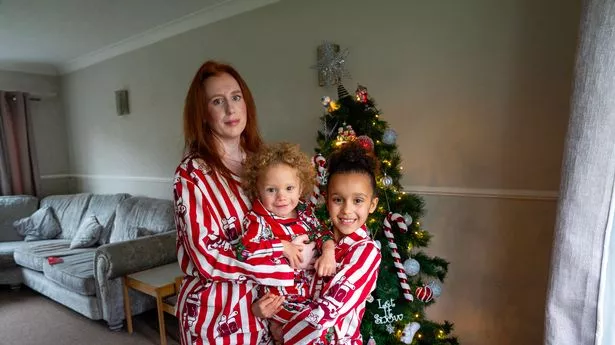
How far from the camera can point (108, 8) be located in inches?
125

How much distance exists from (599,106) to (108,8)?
3481 mm

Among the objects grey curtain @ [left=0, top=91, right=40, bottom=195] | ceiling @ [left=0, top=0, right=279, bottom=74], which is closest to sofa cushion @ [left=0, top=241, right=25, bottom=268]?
grey curtain @ [left=0, top=91, right=40, bottom=195]

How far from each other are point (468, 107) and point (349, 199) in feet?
4.56

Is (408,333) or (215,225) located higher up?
(215,225)

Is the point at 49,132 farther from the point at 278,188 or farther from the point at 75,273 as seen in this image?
the point at 278,188

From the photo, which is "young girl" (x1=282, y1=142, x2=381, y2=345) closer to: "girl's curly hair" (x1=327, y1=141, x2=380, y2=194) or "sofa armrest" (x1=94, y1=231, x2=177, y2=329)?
"girl's curly hair" (x1=327, y1=141, x2=380, y2=194)

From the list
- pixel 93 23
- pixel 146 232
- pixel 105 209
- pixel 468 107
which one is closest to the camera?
pixel 468 107

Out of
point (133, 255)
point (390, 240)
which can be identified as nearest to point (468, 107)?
point (390, 240)

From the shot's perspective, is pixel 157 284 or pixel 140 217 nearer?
pixel 157 284

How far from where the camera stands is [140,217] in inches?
143

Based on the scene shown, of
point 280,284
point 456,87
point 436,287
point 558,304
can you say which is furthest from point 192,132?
point 456,87

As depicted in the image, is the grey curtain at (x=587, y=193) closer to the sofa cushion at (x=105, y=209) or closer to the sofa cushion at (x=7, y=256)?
the sofa cushion at (x=105, y=209)

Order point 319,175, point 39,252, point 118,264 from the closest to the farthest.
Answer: point 319,175 < point 118,264 < point 39,252

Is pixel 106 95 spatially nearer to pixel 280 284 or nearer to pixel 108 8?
pixel 108 8
